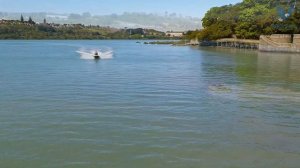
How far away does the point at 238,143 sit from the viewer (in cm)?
1410

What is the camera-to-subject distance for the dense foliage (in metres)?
97.7

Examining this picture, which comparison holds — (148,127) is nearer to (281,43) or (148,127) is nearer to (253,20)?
(281,43)

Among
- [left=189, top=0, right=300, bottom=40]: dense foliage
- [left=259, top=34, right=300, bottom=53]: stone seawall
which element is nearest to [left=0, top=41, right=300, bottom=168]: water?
[left=259, top=34, right=300, bottom=53]: stone seawall

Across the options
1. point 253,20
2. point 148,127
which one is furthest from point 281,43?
point 148,127

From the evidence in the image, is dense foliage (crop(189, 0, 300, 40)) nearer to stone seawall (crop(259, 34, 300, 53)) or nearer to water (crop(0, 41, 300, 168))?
stone seawall (crop(259, 34, 300, 53))

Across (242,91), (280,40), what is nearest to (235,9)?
(280,40)

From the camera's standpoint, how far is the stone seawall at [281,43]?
8475cm

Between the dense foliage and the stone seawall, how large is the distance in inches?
273

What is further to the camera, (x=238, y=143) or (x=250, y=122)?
(x=250, y=122)

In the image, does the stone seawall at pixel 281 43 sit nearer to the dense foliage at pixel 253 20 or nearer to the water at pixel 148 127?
the dense foliage at pixel 253 20

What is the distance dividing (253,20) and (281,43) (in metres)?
21.4

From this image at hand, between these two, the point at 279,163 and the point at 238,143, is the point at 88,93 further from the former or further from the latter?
the point at 279,163

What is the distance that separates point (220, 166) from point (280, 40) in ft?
271

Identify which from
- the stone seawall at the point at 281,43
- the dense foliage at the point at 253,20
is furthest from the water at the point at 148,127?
the dense foliage at the point at 253,20
